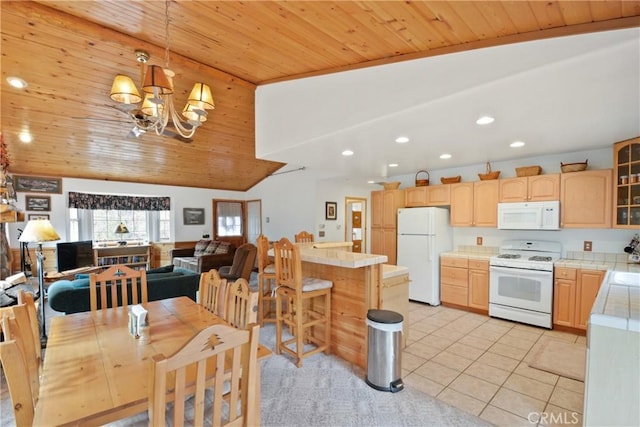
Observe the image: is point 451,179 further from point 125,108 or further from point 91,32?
point 91,32

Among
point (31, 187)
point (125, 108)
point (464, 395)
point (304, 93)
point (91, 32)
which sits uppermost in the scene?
point (91, 32)

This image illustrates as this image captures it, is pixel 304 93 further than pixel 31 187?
No

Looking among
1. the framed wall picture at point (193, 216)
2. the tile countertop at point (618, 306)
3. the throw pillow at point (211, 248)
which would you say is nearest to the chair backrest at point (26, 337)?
the tile countertop at point (618, 306)

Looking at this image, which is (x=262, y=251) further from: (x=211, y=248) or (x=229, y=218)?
(x=229, y=218)

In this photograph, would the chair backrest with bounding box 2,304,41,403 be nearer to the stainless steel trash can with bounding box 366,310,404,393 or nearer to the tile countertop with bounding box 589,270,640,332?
the stainless steel trash can with bounding box 366,310,404,393

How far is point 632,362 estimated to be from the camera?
56.3 inches

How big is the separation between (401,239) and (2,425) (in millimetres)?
4754

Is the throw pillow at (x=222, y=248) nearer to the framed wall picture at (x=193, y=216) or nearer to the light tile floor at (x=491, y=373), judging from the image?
the framed wall picture at (x=193, y=216)

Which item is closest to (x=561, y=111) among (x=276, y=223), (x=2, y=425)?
(x=2, y=425)

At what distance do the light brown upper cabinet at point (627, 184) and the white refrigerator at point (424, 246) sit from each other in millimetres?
1982

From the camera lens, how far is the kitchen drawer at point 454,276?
4.30 metres

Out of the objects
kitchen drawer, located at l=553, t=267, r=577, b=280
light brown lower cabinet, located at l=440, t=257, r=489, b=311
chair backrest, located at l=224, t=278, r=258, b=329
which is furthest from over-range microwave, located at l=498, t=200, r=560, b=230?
chair backrest, located at l=224, t=278, r=258, b=329

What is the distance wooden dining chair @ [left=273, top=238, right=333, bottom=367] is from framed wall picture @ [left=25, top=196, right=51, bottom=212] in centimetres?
606

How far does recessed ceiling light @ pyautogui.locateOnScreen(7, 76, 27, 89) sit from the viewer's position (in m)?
3.24
